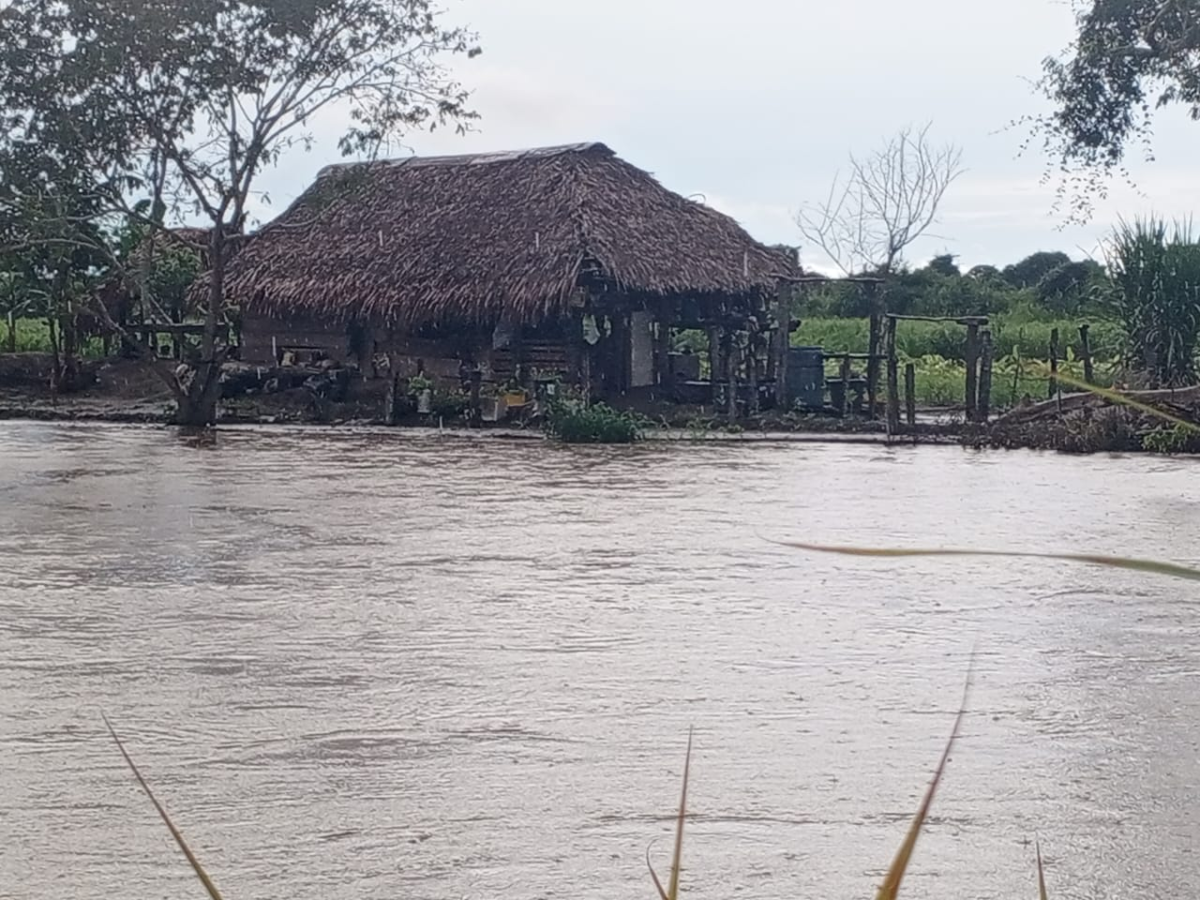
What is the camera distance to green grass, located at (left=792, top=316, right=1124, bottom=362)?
2927 cm

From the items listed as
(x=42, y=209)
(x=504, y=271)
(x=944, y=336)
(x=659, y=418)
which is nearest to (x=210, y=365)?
(x=42, y=209)

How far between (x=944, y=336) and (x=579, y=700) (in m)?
27.7

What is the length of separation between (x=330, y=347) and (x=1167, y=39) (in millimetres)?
13378

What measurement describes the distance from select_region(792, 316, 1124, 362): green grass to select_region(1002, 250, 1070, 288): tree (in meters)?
11.2

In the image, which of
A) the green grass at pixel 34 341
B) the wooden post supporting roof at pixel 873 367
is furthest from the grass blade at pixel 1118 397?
the green grass at pixel 34 341

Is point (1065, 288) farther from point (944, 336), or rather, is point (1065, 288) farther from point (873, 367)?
point (873, 367)

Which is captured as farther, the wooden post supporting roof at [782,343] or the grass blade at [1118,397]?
the wooden post supporting roof at [782,343]

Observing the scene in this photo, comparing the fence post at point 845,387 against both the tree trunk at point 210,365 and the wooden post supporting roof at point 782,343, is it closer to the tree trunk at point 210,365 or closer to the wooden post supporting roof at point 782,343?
the wooden post supporting roof at point 782,343

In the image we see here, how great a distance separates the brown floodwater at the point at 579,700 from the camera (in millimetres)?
4195

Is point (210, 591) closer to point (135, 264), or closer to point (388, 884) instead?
point (388, 884)

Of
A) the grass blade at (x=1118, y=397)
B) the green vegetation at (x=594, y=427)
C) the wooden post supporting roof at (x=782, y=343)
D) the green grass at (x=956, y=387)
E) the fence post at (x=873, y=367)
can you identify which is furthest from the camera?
the green grass at (x=956, y=387)

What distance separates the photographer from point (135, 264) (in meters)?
27.7

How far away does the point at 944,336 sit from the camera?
3272 cm

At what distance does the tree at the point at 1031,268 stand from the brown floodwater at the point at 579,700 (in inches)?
1361
